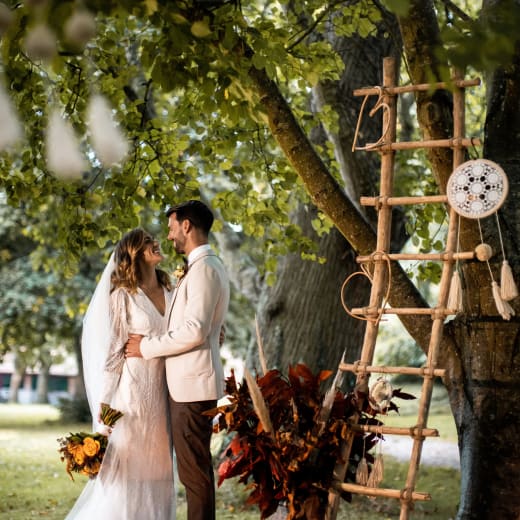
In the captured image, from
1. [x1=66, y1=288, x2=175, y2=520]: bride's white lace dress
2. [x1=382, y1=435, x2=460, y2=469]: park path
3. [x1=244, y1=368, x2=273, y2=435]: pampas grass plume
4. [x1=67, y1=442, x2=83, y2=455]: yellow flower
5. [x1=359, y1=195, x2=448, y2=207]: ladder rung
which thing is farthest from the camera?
[x1=382, y1=435, x2=460, y2=469]: park path

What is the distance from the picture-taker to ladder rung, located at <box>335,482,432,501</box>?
3.25m

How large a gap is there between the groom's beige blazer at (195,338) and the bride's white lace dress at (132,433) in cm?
14

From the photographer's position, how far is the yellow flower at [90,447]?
3.88m

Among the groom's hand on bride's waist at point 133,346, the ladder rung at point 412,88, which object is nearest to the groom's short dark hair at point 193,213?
the groom's hand on bride's waist at point 133,346

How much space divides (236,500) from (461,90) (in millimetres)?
4301

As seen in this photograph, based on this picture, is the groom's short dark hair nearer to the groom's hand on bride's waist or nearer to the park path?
the groom's hand on bride's waist

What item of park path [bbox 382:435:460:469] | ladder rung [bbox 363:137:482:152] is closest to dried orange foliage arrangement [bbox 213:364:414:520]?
ladder rung [bbox 363:137:482:152]

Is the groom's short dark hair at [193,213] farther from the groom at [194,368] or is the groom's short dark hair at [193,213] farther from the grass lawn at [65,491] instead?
the grass lawn at [65,491]

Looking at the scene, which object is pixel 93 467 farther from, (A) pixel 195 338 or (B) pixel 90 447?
(A) pixel 195 338

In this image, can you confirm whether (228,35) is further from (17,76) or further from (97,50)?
(97,50)

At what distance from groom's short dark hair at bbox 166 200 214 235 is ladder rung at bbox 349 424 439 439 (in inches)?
47.2

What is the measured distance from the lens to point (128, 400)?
157 inches

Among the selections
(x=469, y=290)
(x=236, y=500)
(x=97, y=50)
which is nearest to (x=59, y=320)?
(x=236, y=500)

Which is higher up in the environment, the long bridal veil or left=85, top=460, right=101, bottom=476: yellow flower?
the long bridal veil
